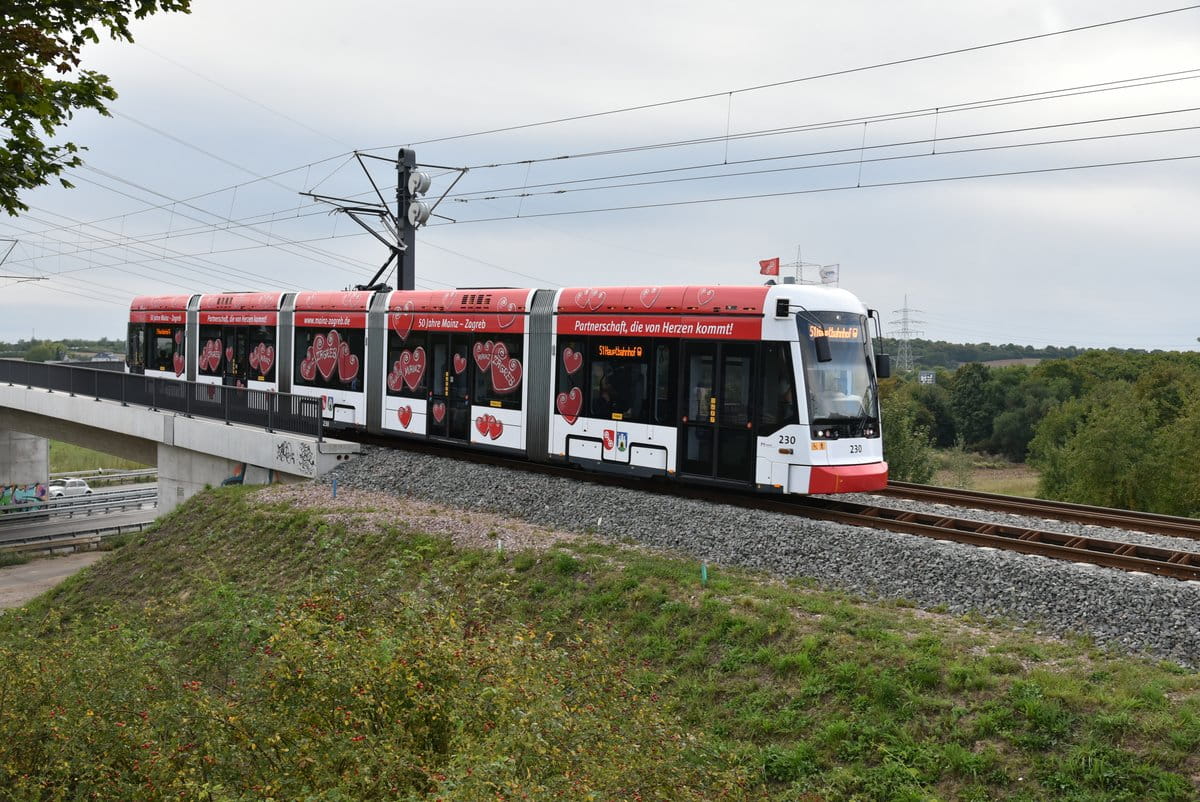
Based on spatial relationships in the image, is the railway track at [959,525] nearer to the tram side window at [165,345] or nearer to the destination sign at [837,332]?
the destination sign at [837,332]

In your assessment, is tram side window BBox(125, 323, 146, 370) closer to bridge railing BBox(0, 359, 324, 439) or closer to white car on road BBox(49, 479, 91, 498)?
bridge railing BBox(0, 359, 324, 439)

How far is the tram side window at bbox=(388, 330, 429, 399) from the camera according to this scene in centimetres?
2009

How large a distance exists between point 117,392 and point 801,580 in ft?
79.2

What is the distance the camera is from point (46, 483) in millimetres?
46219

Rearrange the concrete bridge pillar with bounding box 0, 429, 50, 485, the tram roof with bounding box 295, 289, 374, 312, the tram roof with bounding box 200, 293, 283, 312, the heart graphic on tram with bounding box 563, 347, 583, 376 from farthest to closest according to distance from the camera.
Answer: the concrete bridge pillar with bounding box 0, 429, 50, 485
the tram roof with bounding box 200, 293, 283, 312
the tram roof with bounding box 295, 289, 374, 312
the heart graphic on tram with bounding box 563, 347, 583, 376

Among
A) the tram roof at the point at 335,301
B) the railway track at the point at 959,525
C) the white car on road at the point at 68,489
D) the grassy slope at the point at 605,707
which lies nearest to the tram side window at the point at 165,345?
the tram roof at the point at 335,301

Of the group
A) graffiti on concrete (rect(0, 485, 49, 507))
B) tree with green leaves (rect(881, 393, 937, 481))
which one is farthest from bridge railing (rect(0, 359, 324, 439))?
tree with green leaves (rect(881, 393, 937, 481))

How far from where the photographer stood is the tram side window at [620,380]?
15672mm

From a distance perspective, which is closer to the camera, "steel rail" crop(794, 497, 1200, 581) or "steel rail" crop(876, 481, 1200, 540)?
"steel rail" crop(794, 497, 1200, 581)

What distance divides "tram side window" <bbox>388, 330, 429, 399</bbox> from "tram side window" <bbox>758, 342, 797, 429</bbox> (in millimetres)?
7890

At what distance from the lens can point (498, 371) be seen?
18422mm

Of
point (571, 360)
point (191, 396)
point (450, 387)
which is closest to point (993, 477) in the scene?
point (450, 387)

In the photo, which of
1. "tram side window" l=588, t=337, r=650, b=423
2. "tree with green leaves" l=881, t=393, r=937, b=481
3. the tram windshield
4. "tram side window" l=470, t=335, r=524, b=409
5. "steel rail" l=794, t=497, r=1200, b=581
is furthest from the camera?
"tree with green leaves" l=881, t=393, r=937, b=481

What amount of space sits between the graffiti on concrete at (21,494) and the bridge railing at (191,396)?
11814 mm
